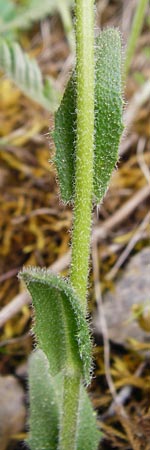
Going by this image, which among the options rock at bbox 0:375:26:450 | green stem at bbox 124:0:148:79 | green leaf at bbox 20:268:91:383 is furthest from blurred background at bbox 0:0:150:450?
green leaf at bbox 20:268:91:383

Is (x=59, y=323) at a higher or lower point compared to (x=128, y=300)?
lower

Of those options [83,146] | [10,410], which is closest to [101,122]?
[83,146]

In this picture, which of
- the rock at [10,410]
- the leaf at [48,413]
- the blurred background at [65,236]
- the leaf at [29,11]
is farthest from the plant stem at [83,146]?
the leaf at [29,11]

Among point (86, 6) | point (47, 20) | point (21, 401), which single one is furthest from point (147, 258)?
point (47, 20)

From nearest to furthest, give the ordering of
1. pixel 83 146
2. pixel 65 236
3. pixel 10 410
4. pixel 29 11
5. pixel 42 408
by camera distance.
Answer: pixel 83 146
pixel 42 408
pixel 10 410
pixel 65 236
pixel 29 11

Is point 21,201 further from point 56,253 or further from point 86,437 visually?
point 86,437

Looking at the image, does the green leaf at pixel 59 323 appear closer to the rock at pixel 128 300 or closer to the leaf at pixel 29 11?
the rock at pixel 128 300

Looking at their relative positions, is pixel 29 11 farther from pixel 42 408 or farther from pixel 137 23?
pixel 42 408
